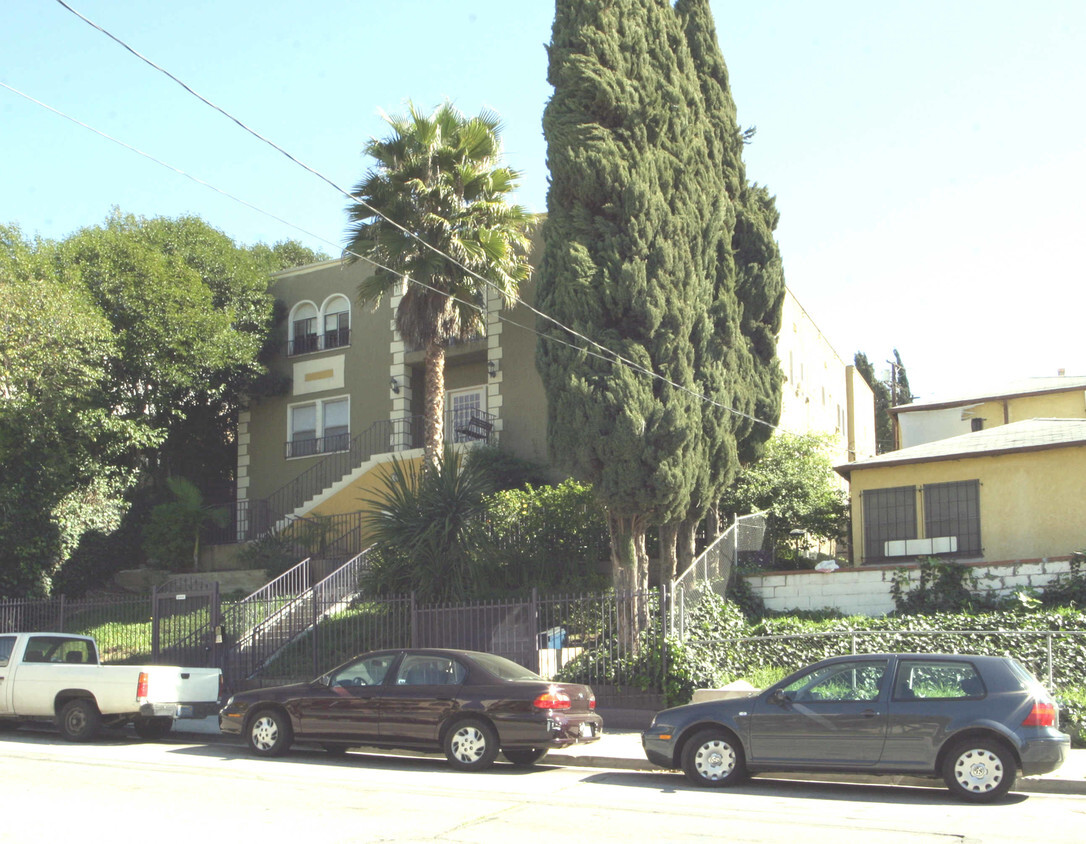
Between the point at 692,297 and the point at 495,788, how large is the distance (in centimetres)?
964

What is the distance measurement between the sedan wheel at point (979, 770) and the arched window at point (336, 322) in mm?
21890

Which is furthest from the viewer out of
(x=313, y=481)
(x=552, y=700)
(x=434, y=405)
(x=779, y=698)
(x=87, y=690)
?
(x=313, y=481)

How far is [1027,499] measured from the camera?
1858 cm

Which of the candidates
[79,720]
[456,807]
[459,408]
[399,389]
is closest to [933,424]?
[459,408]

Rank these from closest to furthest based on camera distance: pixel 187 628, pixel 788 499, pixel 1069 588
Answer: pixel 1069 588 < pixel 187 628 < pixel 788 499

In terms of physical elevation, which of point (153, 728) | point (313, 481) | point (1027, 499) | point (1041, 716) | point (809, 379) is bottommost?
point (153, 728)

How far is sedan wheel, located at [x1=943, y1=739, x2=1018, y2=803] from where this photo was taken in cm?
924

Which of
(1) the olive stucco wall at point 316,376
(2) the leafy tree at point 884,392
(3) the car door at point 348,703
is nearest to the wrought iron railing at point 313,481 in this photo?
(1) the olive stucco wall at point 316,376

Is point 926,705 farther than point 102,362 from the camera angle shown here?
No

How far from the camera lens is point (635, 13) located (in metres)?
18.5

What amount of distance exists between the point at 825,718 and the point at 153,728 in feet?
30.7

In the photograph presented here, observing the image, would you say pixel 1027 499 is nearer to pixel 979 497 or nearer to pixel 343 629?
pixel 979 497

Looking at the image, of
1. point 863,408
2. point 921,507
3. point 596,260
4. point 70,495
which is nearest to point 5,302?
point 70,495

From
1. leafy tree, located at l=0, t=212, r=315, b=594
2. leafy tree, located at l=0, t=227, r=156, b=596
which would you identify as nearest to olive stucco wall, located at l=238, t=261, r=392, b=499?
leafy tree, located at l=0, t=212, r=315, b=594
